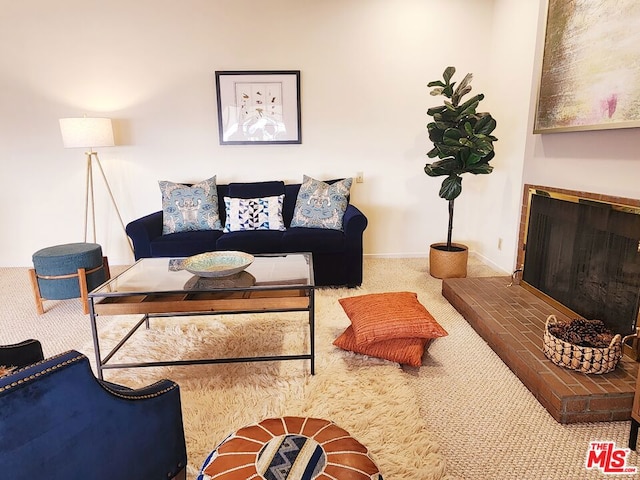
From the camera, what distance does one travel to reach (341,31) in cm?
385

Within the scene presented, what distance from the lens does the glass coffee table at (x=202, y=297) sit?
192 cm

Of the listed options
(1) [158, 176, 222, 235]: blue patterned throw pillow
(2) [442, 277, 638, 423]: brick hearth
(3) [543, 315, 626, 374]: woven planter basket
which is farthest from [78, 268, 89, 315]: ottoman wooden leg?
(3) [543, 315, 626, 374]: woven planter basket

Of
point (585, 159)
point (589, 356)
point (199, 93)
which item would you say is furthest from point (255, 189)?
point (589, 356)

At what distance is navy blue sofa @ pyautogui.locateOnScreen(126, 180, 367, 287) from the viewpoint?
327cm

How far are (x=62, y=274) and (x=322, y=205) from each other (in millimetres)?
2092

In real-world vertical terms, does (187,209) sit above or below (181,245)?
above

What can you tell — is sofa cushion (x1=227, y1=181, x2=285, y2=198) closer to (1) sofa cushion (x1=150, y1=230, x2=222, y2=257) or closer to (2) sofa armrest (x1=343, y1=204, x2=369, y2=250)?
(1) sofa cushion (x1=150, y1=230, x2=222, y2=257)

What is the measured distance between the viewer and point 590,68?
233cm

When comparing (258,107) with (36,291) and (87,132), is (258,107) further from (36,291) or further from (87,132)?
(36,291)

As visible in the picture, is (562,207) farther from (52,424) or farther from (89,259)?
(89,259)

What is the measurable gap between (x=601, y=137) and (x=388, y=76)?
217cm

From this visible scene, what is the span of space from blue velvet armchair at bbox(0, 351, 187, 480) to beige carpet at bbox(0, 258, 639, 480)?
0.84 metres

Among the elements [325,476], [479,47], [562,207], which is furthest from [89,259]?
[479,47]

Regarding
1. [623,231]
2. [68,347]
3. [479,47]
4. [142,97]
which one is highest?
Answer: [479,47]
